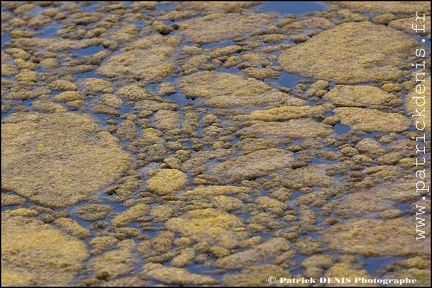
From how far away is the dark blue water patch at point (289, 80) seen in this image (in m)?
6.75


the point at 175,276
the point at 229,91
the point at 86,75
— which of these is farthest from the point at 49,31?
the point at 175,276

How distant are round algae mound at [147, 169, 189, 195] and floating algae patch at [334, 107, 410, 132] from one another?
1.36 meters

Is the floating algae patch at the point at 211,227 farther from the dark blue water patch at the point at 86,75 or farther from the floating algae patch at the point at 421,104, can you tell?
the dark blue water patch at the point at 86,75

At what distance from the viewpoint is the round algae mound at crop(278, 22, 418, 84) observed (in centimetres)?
A: 679

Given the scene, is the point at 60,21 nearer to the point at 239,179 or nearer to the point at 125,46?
the point at 125,46

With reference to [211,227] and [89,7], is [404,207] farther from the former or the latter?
[89,7]

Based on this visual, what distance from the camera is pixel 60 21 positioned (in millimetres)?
8195

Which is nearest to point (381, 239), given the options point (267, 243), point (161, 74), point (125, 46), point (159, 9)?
point (267, 243)

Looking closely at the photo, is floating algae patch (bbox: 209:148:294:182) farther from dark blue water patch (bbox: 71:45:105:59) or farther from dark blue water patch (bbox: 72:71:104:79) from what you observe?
dark blue water patch (bbox: 71:45:105:59)

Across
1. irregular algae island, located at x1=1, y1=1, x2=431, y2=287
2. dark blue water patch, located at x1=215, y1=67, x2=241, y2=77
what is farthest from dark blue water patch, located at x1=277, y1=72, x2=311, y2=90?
dark blue water patch, located at x1=215, y1=67, x2=241, y2=77

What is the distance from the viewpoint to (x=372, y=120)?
242 inches

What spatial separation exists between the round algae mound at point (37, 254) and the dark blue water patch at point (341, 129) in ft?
6.98

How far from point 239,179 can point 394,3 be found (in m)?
3.20

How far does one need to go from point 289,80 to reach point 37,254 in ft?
9.08
